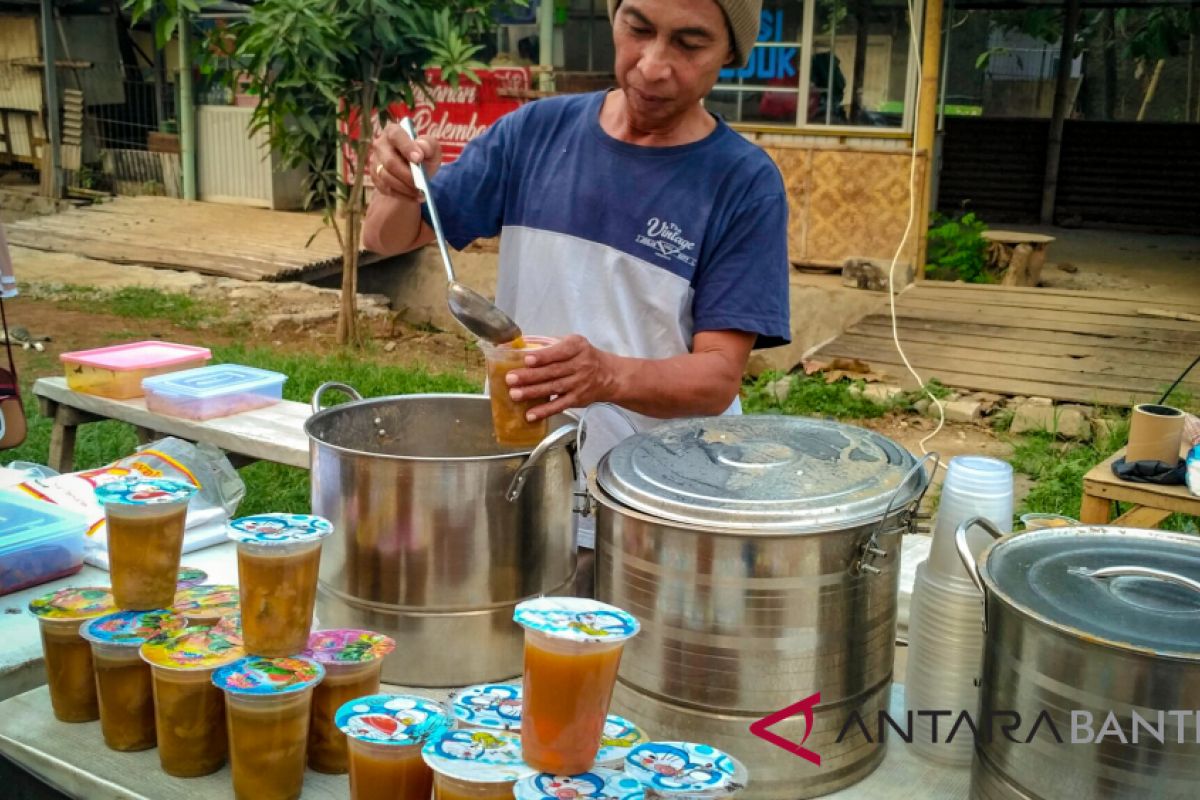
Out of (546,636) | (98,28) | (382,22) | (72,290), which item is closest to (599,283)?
(546,636)

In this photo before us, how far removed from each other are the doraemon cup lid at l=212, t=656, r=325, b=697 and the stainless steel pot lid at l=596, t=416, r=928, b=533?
1.50 feet

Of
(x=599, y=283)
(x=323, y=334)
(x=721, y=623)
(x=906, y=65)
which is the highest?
(x=906, y=65)

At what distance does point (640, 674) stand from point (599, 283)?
3.12 feet

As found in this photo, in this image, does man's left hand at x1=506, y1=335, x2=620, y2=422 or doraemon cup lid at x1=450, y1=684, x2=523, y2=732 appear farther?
man's left hand at x1=506, y1=335, x2=620, y2=422

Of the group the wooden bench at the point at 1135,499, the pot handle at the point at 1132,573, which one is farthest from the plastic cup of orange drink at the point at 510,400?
the wooden bench at the point at 1135,499

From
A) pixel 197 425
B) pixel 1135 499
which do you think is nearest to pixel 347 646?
pixel 197 425

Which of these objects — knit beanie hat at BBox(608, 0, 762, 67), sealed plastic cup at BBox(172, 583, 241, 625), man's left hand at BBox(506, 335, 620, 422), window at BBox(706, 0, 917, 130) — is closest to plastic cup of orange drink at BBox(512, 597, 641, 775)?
man's left hand at BBox(506, 335, 620, 422)

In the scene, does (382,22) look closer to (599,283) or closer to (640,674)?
(599,283)

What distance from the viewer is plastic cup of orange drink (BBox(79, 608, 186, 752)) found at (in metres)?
1.62

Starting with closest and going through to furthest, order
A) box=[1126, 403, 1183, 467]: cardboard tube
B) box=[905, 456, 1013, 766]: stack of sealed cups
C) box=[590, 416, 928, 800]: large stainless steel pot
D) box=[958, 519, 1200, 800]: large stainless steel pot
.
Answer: box=[958, 519, 1200, 800]: large stainless steel pot
box=[590, 416, 928, 800]: large stainless steel pot
box=[905, 456, 1013, 766]: stack of sealed cups
box=[1126, 403, 1183, 467]: cardboard tube

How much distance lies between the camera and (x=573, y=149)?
2.28 metres

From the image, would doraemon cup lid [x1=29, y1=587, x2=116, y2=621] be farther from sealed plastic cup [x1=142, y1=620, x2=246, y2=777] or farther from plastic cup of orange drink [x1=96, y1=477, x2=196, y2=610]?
sealed plastic cup [x1=142, y1=620, x2=246, y2=777]

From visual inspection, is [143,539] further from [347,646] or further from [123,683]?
[347,646]

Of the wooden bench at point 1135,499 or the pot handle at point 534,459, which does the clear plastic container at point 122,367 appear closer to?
the pot handle at point 534,459
